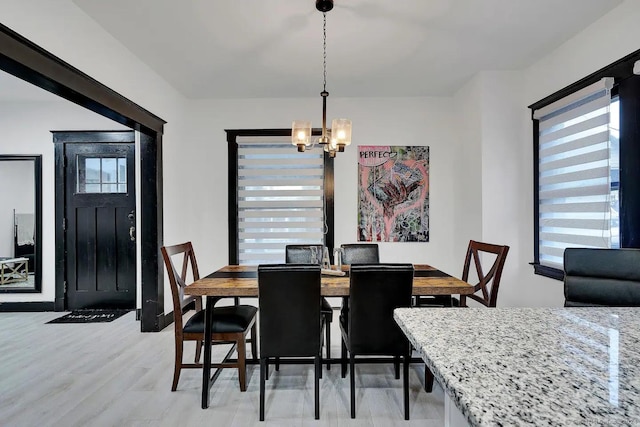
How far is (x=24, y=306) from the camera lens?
168 inches

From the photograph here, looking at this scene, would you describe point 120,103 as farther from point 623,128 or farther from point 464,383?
point 623,128

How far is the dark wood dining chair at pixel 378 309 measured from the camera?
201cm

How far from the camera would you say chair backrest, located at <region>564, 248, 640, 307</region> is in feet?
5.17

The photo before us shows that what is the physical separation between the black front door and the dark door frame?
30 centimetres

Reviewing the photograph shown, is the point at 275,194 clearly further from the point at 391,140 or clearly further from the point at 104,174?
the point at 104,174

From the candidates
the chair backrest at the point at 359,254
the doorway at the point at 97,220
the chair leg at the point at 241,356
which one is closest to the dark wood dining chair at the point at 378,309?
the chair leg at the point at 241,356

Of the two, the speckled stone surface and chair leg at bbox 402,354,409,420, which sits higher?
the speckled stone surface

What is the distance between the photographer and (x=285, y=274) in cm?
197

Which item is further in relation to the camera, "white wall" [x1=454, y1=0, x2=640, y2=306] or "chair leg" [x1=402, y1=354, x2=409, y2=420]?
"white wall" [x1=454, y1=0, x2=640, y2=306]

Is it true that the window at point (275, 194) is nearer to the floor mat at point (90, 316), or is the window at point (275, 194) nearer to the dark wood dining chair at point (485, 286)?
the floor mat at point (90, 316)

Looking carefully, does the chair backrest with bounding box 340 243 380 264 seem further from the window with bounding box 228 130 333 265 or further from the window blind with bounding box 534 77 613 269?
the window blind with bounding box 534 77 613 269

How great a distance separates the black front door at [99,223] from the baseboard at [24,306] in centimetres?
28

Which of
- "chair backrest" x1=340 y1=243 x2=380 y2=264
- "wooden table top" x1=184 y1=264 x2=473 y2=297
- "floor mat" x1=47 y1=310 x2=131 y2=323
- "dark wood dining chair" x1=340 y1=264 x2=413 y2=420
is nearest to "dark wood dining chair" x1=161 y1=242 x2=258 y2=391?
"wooden table top" x1=184 y1=264 x2=473 y2=297

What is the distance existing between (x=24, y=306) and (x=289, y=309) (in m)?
4.30
